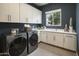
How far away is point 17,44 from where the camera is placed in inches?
69.9

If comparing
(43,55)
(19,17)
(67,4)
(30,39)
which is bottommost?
(43,55)

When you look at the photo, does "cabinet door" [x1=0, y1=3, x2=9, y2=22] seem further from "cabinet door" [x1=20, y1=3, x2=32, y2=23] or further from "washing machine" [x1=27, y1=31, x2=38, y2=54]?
"washing machine" [x1=27, y1=31, x2=38, y2=54]

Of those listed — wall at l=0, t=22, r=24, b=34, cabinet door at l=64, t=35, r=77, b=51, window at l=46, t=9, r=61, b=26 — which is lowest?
cabinet door at l=64, t=35, r=77, b=51

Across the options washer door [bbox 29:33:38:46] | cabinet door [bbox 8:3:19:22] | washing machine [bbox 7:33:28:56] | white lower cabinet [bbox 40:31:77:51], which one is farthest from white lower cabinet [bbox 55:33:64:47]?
cabinet door [bbox 8:3:19:22]

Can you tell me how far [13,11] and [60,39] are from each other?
926mm

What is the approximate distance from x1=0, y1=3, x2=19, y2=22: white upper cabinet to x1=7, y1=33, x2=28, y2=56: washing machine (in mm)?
289

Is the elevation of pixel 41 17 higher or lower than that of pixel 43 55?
higher

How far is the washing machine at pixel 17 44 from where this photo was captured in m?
1.74

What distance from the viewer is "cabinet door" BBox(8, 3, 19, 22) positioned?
68.3 inches

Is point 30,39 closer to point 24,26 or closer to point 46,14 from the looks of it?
point 24,26

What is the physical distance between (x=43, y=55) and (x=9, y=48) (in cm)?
59

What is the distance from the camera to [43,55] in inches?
68.8

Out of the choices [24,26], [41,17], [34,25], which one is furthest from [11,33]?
[41,17]

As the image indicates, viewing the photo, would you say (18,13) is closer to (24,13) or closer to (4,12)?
(24,13)
